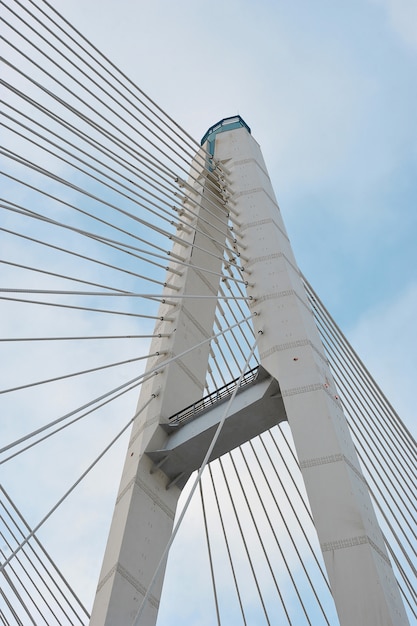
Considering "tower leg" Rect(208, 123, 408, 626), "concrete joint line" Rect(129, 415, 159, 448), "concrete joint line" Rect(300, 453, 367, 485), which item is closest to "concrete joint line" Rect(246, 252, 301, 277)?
"tower leg" Rect(208, 123, 408, 626)

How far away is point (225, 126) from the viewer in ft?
53.9

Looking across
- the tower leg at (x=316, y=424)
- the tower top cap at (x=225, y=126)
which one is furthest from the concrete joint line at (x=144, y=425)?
the tower top cap at (x=225, y=126)

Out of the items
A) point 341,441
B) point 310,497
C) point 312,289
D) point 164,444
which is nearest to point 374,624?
point 310,497

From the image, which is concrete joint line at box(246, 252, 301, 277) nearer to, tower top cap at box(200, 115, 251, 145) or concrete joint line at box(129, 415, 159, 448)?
concrete joint line at box(129, 415, 159, 448)

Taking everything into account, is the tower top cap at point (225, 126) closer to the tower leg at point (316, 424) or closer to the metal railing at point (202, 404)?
the tower leg at point (316, 424)

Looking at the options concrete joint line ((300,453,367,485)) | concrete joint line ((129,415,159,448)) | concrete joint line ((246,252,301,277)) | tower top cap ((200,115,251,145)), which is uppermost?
tower top cap ((200,115,251,145))

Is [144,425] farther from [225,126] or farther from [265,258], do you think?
[225,126]

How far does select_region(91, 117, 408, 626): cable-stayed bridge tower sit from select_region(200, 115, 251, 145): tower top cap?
101cm

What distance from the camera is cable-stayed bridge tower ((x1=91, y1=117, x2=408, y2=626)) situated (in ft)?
27.8

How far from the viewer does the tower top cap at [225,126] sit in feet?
53.3

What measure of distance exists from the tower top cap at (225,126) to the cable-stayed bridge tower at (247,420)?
1007mm

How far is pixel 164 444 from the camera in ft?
38.5

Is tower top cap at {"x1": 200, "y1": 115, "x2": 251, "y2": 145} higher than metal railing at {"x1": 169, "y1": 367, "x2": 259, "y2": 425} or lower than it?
higher

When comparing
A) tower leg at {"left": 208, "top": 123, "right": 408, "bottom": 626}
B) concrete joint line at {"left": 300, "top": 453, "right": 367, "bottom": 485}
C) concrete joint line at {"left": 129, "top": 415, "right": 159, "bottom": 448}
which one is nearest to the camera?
tower leg at {"left": 208, "top": 123, "right": 408, "bottom": 626}
